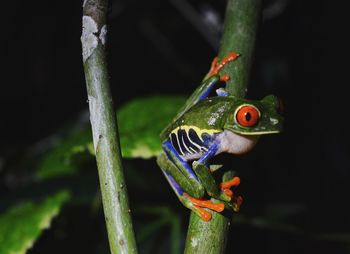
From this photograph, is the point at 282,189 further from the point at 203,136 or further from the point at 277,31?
the point at 203,136

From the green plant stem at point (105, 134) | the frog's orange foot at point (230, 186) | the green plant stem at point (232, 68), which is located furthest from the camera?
the frog's orange foot at point (230, 186)

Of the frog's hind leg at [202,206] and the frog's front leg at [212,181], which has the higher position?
the frog's front leg at [212,181]

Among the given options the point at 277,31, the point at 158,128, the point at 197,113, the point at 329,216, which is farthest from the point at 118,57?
the point at 197,113

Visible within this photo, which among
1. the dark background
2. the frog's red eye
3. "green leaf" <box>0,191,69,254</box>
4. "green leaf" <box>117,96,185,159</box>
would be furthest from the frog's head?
the dark background

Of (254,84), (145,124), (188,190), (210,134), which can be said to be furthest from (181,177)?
(254,84)

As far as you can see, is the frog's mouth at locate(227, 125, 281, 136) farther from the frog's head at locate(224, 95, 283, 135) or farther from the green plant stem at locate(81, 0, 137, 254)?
the green plant stem at locate(81, 0, 137, 254)

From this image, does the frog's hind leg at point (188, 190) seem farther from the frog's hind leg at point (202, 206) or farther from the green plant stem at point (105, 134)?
the green plant stem at point (105, 134)

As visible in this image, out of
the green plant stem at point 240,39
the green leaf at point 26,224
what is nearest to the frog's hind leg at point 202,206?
the green plant stem at point 240,39
